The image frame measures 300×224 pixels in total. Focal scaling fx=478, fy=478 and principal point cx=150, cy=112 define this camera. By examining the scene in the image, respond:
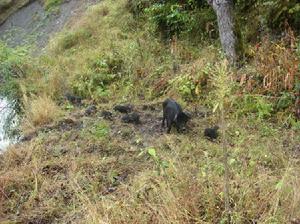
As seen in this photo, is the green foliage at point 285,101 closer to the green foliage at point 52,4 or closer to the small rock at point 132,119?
the small rock at point 132,119

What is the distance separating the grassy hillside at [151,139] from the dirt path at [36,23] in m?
3.19

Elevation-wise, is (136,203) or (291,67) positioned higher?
(136,203)

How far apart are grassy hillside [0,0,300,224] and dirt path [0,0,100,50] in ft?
10.5

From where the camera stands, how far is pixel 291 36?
706cm

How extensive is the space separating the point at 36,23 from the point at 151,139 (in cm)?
995

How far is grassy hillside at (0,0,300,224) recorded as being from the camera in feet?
12.7

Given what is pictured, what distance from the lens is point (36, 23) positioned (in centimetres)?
1500

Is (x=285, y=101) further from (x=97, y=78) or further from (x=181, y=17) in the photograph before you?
(x=97, y=78)

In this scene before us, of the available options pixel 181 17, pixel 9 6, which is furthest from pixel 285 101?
pixel 9 6

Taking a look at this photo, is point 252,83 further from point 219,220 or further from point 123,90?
point 219,220

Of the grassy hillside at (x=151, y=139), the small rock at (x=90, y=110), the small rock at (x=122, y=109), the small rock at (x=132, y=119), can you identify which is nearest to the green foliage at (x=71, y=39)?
the grassy hillside at (x=151, y=139)

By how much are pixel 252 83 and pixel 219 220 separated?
3499 millimetres

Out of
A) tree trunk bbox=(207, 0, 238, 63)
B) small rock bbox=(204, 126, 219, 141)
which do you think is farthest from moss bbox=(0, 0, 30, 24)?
small rock bbox=(204, 126, 219, 141)

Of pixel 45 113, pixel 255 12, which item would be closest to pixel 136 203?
pixel 45 113
